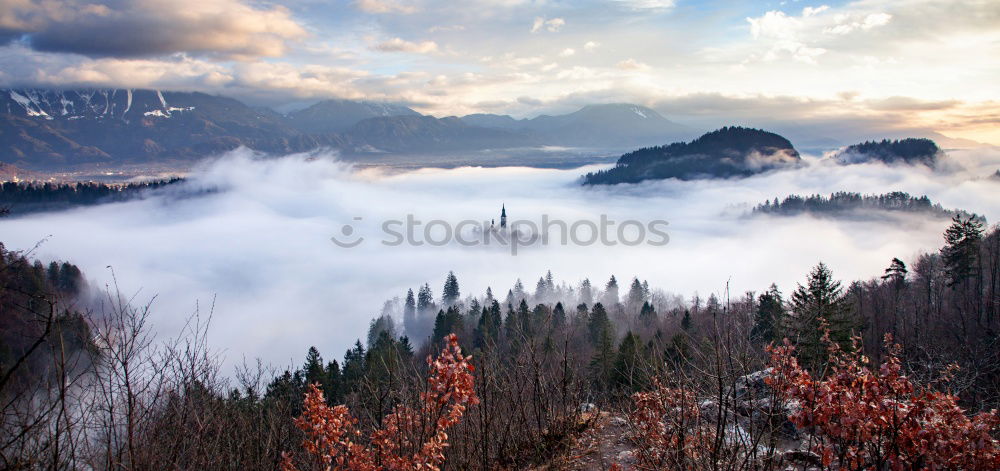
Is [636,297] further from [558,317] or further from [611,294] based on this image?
[558,317]

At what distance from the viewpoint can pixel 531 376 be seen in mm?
15625

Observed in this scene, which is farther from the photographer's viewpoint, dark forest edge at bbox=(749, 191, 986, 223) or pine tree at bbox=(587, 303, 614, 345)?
dark forest edge at bbox=(749, 191, 986, 223)

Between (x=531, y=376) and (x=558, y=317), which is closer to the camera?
(x=531, y=376)

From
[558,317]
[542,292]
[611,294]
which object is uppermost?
[558,317]

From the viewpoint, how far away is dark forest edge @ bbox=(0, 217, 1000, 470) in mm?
7289

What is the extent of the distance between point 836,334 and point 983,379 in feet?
24.5

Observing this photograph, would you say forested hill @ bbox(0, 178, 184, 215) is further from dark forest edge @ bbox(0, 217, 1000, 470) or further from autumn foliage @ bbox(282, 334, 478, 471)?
autumn foliage @ bbox(282, 334, 478, 471)

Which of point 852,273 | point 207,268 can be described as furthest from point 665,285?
point 207,268

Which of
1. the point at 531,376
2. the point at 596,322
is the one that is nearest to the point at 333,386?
the point at 531,376

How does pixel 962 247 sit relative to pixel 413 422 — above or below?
below

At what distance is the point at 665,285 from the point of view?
489 ft

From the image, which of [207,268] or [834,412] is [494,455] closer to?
[834,412]

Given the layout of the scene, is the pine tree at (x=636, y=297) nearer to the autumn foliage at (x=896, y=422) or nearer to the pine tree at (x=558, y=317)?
the pine tree at (x=558, y=317)

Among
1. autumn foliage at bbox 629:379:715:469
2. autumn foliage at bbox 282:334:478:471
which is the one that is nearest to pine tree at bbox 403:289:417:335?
autumn foliage at bbox 629:379:715:469
